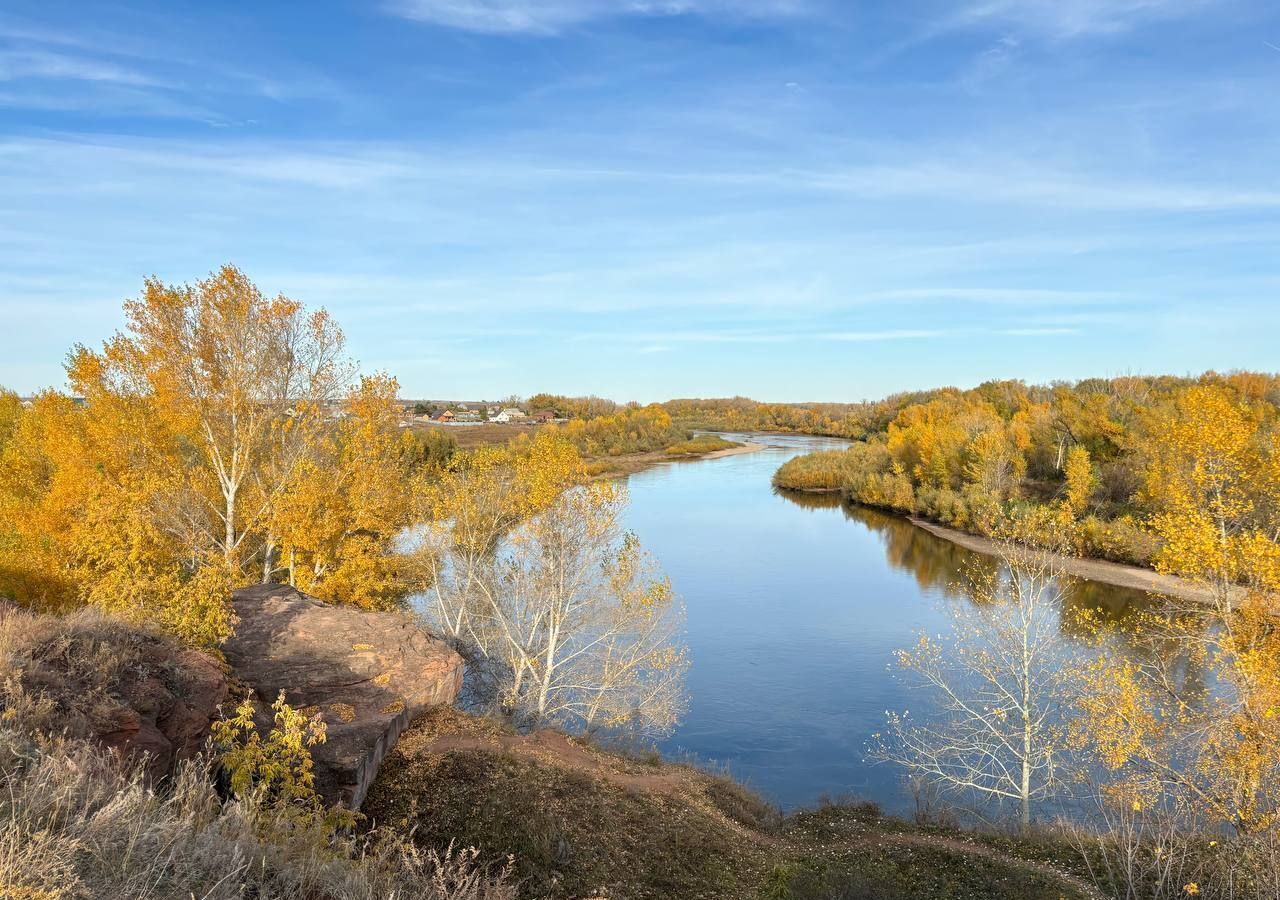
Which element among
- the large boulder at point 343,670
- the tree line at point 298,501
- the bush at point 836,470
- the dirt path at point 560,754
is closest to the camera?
the large boulder at point 343,670

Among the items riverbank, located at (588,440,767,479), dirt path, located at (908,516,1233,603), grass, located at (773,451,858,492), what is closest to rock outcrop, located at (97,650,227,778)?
dirt path, located at (908,516,1233,603)

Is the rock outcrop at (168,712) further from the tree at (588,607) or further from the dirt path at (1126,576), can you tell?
the dirt path at (1126,576)

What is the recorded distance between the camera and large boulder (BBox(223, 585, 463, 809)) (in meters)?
11.2

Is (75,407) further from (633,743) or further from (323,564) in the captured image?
(633,743)

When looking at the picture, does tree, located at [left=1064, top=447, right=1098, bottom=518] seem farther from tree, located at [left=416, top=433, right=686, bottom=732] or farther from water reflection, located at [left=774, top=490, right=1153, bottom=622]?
tree, located at [left=416, top=433, right=686, bottom=732]

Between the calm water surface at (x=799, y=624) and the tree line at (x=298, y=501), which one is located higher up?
the tree line at (x=298, y=501)

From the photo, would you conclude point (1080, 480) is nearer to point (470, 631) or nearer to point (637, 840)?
point (470, 631)

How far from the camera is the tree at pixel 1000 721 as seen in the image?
690 inches

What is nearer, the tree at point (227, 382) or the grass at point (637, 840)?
the grass at point (637, 840)

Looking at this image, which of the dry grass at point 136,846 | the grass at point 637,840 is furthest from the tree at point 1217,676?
the dry grass at point 136,846

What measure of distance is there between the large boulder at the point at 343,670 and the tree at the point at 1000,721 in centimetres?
1084

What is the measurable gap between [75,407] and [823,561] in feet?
117

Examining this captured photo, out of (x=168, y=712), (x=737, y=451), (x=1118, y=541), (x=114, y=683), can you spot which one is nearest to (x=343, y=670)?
(x=168, y=712)

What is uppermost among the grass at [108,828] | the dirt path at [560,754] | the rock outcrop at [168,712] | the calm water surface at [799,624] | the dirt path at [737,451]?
the dirt path at [737,451]
